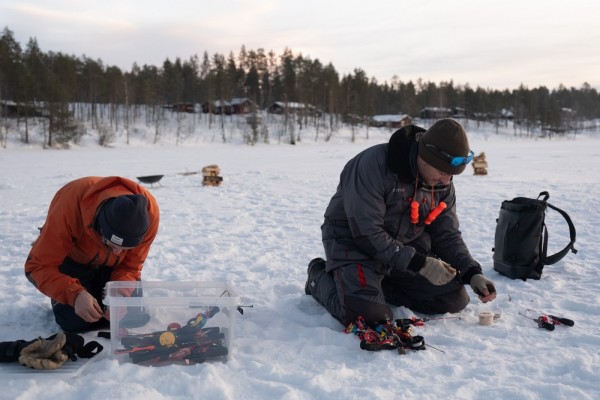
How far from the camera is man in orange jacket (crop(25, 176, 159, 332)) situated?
8.74 feet

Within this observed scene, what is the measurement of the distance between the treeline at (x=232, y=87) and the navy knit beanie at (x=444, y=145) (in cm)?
4021

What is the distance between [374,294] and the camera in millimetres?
3346

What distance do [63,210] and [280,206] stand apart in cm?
582

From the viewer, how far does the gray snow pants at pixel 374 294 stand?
3279 millimetres

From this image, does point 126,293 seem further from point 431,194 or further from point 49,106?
point 49,106

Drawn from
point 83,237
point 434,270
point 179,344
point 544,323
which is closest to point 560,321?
point 544,323

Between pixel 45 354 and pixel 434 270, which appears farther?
pixel 434 270

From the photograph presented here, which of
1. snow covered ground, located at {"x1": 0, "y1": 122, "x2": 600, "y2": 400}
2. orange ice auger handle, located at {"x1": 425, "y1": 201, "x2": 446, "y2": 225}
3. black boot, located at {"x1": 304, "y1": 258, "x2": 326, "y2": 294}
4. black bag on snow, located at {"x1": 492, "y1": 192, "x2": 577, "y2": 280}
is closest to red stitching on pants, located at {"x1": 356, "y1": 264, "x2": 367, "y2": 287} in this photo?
snow covered ground, located at {"x1": 0, "y1": 122, "x2": 600, "y2": 400}

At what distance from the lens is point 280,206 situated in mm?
8578

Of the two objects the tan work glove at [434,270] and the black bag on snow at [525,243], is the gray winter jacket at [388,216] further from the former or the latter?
the black bag on snow at [525,243]

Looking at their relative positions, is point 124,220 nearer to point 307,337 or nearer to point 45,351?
point 45,351

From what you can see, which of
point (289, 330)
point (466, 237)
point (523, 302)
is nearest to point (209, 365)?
point (289, 330)

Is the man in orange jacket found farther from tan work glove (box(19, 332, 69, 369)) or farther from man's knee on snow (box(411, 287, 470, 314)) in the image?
man's knee on snow (box(411, 287, 470, 314))

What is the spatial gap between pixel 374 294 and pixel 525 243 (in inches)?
70.5
